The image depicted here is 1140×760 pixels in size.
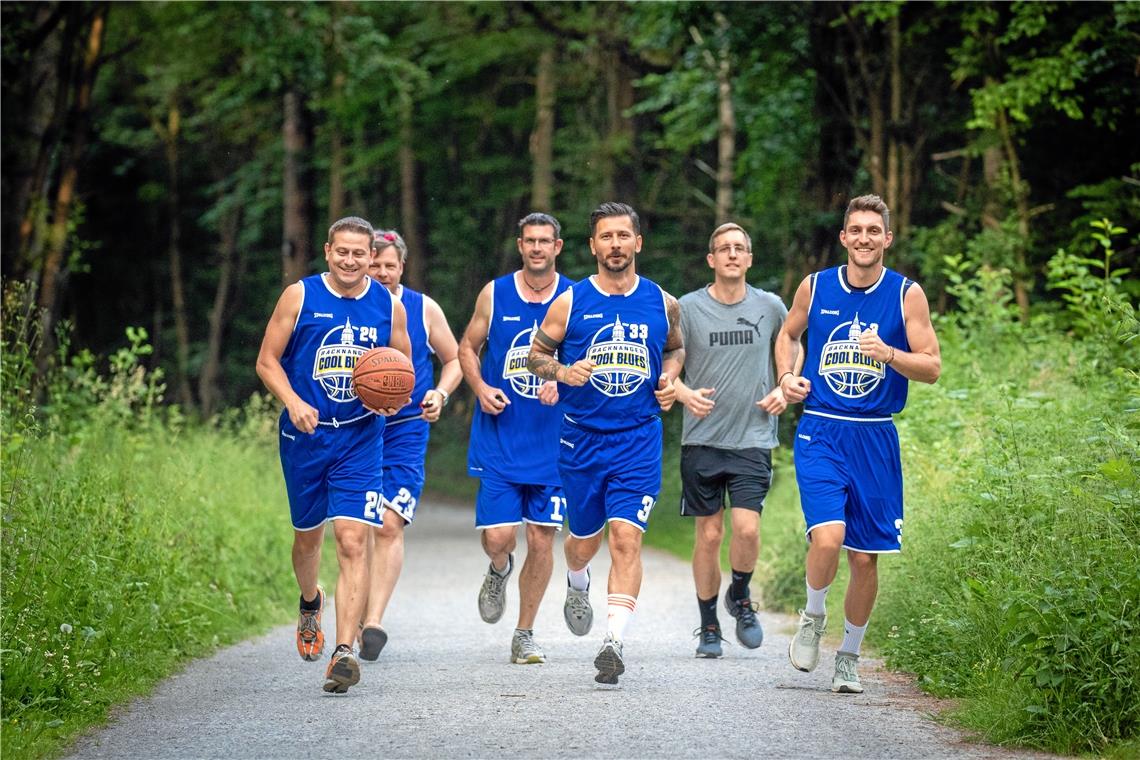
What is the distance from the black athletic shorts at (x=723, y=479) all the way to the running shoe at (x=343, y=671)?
2834 mm

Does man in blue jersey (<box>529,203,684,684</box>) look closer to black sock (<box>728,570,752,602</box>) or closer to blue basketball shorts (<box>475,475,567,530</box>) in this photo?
blue basketball shorts (<box>475,475,567,530</box>)

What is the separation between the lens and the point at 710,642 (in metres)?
10.6

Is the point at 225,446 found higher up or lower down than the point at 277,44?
lower down

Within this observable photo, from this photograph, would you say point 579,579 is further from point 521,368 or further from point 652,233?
point 652,233

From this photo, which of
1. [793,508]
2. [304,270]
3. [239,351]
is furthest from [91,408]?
[239,351]

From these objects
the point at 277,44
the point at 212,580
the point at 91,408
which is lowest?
the point at 212,580

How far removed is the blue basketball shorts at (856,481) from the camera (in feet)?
28.7

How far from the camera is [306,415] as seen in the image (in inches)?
348

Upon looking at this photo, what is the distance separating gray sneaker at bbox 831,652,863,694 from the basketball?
107 inches

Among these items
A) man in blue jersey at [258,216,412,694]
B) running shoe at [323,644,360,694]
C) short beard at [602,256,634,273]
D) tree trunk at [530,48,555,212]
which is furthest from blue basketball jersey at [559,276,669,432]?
tree trunk at [530,48,555,212]

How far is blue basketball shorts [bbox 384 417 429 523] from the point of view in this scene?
1060cm

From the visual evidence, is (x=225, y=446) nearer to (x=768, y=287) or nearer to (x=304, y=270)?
(x=768, y=287)

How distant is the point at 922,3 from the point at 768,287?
19.3ft

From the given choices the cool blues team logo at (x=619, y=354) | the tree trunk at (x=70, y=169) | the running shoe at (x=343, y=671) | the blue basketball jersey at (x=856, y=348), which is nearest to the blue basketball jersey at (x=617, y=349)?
the cool blues team logo at (x=619, y=354)
